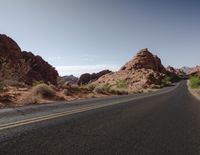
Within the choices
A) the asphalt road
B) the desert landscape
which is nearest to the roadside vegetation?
the desert landscape

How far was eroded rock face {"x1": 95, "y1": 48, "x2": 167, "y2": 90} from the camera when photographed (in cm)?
10662

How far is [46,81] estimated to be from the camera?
2372 inches

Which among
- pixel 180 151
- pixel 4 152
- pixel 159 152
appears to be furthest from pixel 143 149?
pixel 4 152

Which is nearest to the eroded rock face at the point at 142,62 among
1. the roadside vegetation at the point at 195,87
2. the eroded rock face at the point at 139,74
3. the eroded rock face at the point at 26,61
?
the eroded rock face at the point at 139,74

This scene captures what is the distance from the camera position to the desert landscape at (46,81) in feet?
75.8

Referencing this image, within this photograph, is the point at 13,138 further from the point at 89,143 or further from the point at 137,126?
the point at 137,126

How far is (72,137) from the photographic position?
5.82 metres

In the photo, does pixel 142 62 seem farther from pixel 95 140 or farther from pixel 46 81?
pixel 95 140

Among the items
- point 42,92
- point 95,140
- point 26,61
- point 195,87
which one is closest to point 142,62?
point 195,87

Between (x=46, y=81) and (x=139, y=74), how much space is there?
65.6 m

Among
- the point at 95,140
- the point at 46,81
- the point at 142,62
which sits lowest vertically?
the point at 95,140

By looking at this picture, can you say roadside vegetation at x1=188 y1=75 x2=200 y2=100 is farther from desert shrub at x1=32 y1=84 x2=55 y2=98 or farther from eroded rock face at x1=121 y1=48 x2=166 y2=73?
eroded rock face at x1=121 y1=48 x2=166 y2=73

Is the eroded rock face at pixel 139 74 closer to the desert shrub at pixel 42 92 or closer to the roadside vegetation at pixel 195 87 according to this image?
the roadside vegetation at pixel 195 87

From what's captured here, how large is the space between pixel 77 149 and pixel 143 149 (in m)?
1.28
